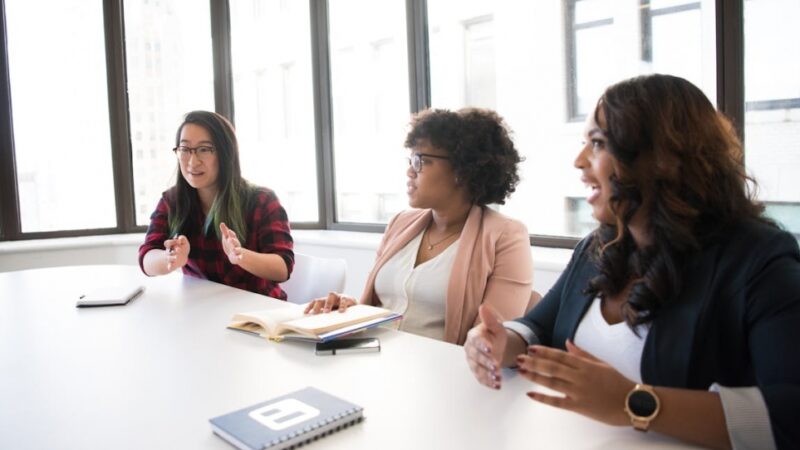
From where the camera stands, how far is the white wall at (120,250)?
3.53 metres

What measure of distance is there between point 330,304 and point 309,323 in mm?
168

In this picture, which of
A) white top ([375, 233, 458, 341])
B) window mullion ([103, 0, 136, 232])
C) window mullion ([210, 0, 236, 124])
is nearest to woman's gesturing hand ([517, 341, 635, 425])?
white top ([375, 233, 458, 341])

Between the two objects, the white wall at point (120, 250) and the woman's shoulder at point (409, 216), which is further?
the white wall at point (120, 250)

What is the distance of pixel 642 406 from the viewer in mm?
846

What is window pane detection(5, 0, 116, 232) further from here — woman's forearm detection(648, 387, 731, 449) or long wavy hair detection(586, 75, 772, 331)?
woman's forearm detection(648, 387, 731, 449)

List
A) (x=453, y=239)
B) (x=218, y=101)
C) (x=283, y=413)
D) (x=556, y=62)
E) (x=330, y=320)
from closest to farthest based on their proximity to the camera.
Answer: (x=283, y=413) → (x=330, y=320) → (x=453, y=239) → (x=556, y=62) → (x=218, y=101)

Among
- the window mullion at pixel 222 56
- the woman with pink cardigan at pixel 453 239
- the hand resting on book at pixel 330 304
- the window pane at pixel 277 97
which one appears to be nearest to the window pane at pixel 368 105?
the window pane at pixel 277 97

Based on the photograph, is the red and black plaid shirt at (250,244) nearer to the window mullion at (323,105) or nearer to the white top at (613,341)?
the white top at (613,341)

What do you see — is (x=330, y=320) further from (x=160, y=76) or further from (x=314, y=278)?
(x=160, y=76)

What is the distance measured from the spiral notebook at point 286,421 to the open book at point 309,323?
0.37 meters

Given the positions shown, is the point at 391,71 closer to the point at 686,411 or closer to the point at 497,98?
the point at 497,98

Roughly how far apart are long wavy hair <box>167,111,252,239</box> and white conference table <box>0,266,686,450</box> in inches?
25.1

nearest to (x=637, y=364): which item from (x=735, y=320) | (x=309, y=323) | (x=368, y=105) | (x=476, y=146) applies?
(x=735, y=320)

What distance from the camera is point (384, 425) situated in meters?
0.94
